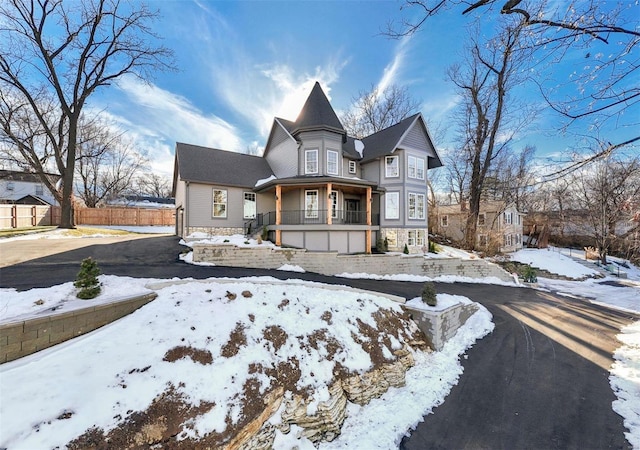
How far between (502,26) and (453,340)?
26.3 feet

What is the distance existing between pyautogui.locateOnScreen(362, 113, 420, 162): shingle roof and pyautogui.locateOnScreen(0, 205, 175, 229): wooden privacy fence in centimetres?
2541

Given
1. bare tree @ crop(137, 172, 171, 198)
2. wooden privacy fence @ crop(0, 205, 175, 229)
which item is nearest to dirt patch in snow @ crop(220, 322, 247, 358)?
wooden privacy fence @ crop(0, 205, 175, 229)

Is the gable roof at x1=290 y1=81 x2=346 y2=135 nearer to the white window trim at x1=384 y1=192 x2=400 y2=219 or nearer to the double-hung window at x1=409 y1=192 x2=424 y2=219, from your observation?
the white window trim at x1=384 y1=192 x2=400 y2=219

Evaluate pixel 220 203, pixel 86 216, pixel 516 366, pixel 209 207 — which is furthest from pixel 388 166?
pixel 86 216

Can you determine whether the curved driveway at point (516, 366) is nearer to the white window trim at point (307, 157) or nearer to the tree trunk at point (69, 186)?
the tree trunk at point (69, 186)

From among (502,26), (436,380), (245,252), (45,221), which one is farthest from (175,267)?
(45,221)

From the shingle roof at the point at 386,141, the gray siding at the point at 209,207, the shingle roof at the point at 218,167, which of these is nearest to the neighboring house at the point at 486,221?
the shingle roof at the point at 386,141

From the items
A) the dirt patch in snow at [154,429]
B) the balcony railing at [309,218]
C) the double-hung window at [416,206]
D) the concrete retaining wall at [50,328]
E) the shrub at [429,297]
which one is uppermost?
the double-hung window at [416,206]

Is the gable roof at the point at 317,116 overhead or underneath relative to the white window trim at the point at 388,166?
overhead

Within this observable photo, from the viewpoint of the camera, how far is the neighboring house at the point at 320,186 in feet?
49.1

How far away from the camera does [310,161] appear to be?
1571 centimetres

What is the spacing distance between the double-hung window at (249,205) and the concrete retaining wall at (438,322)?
39.9 feet

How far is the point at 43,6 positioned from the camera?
50.1ft

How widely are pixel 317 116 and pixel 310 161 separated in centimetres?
300
